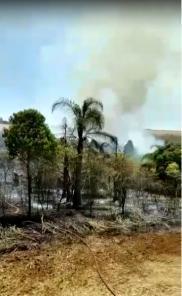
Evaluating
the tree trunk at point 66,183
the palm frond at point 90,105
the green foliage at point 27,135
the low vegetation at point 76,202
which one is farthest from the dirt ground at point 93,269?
the palm frond at point 90,105

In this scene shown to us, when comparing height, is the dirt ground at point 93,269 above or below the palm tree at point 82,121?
below

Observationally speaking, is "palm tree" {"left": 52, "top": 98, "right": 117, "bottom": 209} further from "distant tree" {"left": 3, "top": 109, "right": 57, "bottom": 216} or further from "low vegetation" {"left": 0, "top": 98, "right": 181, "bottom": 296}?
"distant tree" {"left": 3, "top": 109, "right": 57, "bottom": 216}

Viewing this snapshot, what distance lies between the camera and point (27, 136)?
8008 millimetres

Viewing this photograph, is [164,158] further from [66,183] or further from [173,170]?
[66,183]

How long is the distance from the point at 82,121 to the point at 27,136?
188 cm

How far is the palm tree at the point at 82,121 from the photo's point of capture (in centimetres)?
946

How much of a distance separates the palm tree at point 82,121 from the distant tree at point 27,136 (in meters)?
1.43

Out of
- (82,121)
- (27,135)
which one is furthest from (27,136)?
(82,121)

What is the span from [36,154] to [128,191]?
9.95 feet

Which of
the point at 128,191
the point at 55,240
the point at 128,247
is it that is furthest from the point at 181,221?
the point at 55,240

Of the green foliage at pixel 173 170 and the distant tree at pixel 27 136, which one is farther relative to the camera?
the green foliage at pixel 173 170

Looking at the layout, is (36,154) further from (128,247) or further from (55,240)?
(128,247)

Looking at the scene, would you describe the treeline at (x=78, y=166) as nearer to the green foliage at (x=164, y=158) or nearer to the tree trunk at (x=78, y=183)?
the tree trunk at (x=78, y=183)

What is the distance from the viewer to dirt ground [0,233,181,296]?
4863 millimetres
